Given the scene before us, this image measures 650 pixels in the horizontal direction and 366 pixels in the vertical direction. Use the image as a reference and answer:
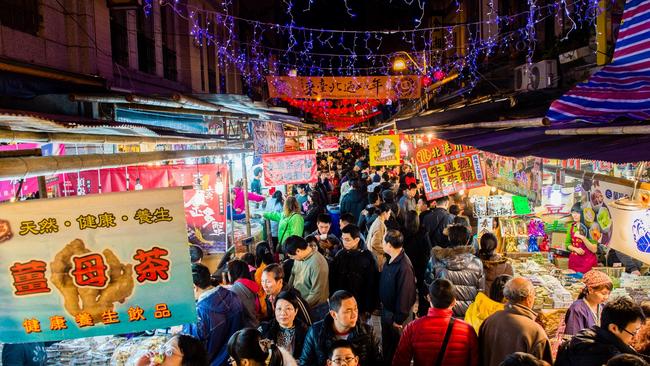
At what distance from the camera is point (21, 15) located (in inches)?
363

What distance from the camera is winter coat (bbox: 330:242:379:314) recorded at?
278 inches

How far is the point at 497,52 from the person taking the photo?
20.7 m

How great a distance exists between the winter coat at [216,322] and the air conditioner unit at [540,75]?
1282 centimetres

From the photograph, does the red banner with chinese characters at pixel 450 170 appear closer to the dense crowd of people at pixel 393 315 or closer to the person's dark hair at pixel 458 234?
the dense crowd of people at pixel 393 315

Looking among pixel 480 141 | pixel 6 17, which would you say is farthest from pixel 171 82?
pixel 480 141

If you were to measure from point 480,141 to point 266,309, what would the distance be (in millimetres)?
4050

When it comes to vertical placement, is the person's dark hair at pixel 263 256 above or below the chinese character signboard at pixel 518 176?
below

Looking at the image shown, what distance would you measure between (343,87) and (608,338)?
16014mm

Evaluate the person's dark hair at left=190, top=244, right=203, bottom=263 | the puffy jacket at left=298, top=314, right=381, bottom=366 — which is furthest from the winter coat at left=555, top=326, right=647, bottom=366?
the person's dark hair at left=190, top=244, right=203, bottom=263

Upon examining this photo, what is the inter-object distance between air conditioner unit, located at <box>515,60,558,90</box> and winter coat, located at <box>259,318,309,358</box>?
41.0 ft

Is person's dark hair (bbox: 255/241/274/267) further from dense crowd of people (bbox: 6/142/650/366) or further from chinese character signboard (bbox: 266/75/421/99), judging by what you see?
chinese character signboard (bbox: 266/75/421/99)

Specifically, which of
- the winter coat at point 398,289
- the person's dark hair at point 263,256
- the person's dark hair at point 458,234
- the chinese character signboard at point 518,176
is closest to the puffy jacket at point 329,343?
the winter coat at point 398,289

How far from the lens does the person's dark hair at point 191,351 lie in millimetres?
3703

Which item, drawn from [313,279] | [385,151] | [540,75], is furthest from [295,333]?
[385,151]
